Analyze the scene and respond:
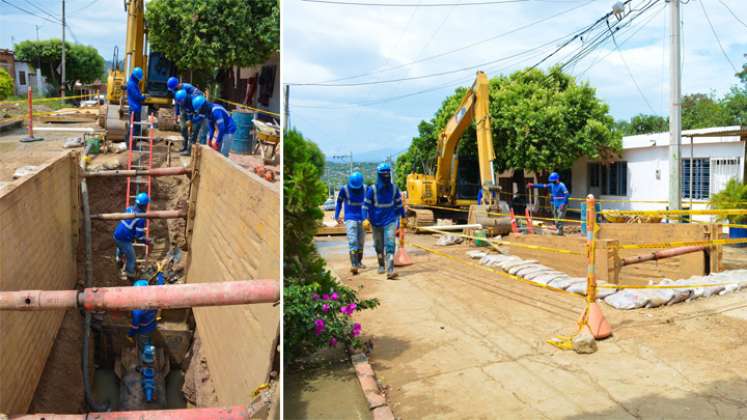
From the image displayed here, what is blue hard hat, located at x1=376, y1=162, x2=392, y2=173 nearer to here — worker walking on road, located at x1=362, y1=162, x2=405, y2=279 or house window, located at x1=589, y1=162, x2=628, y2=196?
worker walking on road, located at x1=362, y1=162, x2=405, y2=279

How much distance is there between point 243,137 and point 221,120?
643mm

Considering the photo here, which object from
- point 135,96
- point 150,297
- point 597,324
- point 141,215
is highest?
point 135,96

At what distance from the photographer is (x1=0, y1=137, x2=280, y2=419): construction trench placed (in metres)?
2.29

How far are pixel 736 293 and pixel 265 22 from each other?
483 centimetres

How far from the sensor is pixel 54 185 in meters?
5.92

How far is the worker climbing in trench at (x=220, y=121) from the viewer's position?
666 centimetres

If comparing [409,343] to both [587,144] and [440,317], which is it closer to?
[440,317]

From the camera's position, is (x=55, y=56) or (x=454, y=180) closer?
(x=55, y=56)

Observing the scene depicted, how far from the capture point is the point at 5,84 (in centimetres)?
260

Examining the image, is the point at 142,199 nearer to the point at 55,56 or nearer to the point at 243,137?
the point at 243,137

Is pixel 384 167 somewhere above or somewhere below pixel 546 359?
above

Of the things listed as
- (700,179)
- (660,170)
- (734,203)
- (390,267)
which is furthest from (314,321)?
(660,170)

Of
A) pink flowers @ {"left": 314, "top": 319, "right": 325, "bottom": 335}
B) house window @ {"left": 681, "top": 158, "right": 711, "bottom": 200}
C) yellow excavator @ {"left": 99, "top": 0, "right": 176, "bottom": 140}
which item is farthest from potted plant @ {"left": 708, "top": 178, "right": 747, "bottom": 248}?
yellow excavator @ {"left": 99, "top": 0, "right": 176, "bottom": 140}

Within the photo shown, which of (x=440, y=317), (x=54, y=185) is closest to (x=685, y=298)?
(x=440, y=317)
